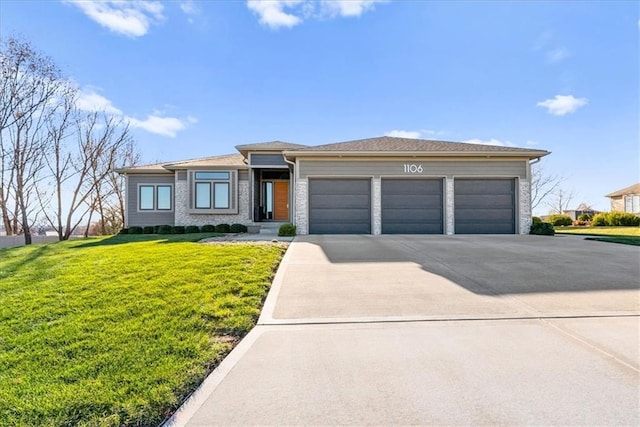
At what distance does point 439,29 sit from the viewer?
12.7 meters

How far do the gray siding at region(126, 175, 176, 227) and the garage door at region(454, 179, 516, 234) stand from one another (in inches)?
545

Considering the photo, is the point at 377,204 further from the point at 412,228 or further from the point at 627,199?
the point at 627,199

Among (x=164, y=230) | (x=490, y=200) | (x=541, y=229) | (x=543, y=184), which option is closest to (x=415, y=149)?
(x=490, y=200)

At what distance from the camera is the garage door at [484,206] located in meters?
13.5

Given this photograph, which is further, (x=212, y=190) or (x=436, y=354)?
(x=212, y=190)

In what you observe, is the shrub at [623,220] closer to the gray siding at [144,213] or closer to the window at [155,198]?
the gray siding at [144,213]

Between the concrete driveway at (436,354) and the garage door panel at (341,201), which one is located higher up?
the garage door panel at (341,201)

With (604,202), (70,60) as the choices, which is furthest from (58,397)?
(604,202)

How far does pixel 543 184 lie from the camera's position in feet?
→ 118

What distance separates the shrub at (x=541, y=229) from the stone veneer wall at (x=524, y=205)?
0.61ft

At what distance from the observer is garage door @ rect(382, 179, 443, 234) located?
13.5 metres

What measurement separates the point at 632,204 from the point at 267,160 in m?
32.9

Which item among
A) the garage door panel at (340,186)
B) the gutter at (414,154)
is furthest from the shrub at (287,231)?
the gutter at (414,154)

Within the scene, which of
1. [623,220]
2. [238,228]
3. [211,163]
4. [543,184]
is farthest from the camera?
[543,184]
